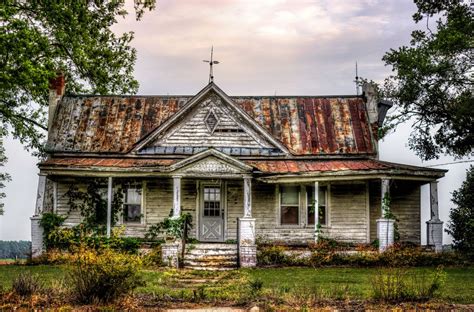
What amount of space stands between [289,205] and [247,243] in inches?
142

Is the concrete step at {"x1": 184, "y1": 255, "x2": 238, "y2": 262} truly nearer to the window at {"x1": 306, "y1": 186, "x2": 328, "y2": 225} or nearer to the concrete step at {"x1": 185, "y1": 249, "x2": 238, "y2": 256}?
the concrete step at {"x1": 185, "y1": 249, "x2": 238, "y2": 256}

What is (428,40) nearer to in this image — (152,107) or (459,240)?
(459,240)

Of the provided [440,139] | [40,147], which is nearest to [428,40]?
[440,139]

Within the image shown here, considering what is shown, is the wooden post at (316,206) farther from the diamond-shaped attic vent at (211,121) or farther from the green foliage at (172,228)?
the diamond-shaped attic vent at (211,121)

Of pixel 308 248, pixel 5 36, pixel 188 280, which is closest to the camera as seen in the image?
pixel 188 280

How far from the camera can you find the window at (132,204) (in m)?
25.2

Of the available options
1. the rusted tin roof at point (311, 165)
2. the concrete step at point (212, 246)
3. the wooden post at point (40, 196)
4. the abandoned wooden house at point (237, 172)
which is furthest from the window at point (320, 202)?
the wooden post at point (40, 196)

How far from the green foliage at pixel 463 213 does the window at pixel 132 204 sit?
495 inches

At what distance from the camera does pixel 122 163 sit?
80.6 ft

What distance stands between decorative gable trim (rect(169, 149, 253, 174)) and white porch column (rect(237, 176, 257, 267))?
49 cm

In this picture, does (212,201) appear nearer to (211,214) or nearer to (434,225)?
(211,214)

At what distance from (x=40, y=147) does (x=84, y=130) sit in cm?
552

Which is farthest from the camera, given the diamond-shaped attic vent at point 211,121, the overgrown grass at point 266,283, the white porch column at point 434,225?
the diamond-shaped attic vent at point 211,121

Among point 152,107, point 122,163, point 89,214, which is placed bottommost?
point 89,214
